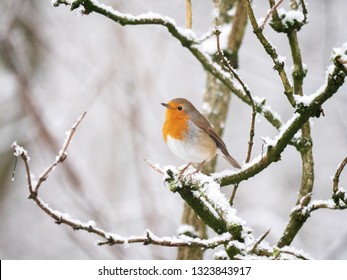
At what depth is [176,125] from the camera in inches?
106

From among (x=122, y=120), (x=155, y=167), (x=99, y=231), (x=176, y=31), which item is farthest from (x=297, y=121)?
(x=122, y=120)

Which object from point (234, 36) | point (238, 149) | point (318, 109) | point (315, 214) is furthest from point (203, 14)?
point (318, 109)

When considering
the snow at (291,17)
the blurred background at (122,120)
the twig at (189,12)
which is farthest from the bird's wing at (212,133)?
the blurred background at (122,120)

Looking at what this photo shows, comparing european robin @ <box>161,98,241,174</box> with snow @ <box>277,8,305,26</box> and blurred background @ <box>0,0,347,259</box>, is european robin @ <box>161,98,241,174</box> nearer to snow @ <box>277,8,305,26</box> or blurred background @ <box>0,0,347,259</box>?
snow @ <box>277,8,305,26</box>

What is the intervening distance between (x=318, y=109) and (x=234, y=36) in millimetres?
1624

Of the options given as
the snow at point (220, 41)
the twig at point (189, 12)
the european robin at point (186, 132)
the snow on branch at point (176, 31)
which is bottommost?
the european robin at point (186, 132)

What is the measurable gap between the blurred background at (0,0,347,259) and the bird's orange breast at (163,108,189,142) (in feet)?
4.06

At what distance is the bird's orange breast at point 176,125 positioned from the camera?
2668 millimetres

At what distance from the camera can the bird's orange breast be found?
8.75 ft

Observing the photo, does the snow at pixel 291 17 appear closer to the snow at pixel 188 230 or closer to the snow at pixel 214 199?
the snow at pixel 214 199

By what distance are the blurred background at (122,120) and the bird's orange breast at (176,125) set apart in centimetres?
124

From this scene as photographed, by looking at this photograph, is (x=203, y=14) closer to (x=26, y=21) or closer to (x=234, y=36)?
(x=26, y=21)

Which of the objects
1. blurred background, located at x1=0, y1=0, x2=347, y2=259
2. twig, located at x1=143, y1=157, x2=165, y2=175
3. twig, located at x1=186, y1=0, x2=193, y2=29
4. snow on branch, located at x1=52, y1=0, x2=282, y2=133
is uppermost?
blurred background, located at x1=0, y1=0, x2=347, y2=259

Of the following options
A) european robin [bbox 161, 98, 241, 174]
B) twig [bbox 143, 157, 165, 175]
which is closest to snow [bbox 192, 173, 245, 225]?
twig [bbox 143, 157, 165, 175]
